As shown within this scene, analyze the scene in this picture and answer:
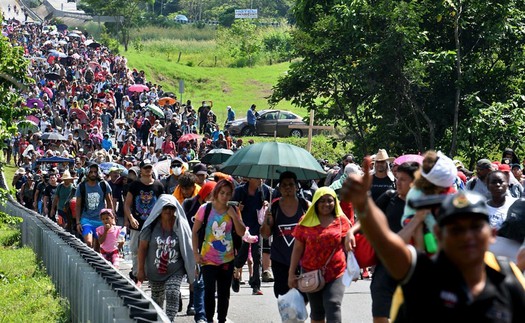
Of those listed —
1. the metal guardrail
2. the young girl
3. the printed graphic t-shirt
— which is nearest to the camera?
the metal guardrail

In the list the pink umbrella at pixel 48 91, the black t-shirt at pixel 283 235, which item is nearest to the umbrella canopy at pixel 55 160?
the pink umbrella at pixel 48 91

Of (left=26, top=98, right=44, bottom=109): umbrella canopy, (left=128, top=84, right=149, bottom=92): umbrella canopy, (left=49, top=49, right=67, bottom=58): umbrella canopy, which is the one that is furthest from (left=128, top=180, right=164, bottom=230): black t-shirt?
(left=49, top=49, right=67, bottom=58): umbrella canopy

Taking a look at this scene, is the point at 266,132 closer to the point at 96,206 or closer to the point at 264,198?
the point at 96,206

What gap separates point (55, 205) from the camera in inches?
793

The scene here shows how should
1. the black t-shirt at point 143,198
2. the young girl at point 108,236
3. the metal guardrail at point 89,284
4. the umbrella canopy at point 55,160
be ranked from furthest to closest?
the umbrella canopy at point 55,160
the young girl at point 108,236
the black t-shirt at point 143,198
the metal guardrail at point 89,284

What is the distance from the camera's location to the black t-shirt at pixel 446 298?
4.39m

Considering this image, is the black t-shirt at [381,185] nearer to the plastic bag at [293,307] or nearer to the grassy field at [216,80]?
the plastic bag at [293,307]

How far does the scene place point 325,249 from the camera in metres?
9.41

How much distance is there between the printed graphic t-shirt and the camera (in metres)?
11.1

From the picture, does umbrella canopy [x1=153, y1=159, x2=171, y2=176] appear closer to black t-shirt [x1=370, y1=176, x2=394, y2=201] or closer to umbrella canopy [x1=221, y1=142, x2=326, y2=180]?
umbrella canopy [x1=221, y1=142, x2=326, y2=180]

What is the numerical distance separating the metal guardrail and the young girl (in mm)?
539

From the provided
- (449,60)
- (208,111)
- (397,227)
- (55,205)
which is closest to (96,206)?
(55,205)

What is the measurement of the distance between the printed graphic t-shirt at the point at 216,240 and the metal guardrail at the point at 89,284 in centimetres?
97

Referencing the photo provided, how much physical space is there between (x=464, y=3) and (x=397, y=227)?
18.7 meters
